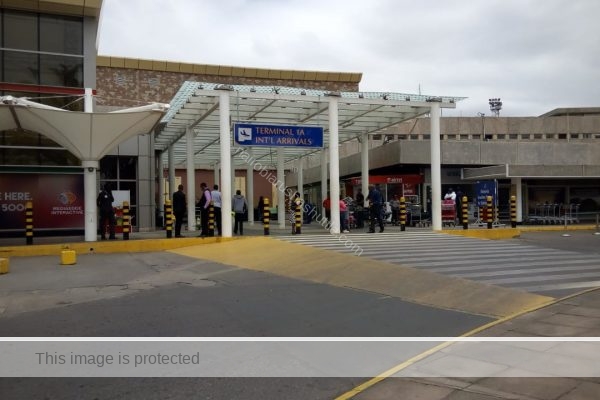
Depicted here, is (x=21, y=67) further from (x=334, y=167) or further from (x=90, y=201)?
(x=334, y=167)

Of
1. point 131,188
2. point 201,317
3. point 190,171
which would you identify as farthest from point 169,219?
point 201,317

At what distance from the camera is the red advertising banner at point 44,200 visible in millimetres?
20469

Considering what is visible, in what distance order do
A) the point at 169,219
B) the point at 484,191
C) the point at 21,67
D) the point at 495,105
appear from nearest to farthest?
the point at 169,219
the point at 21,67
the point at 484,191
the point at 495,105

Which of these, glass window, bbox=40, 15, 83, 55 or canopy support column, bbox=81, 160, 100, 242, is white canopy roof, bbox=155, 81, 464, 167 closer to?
canopy support column, bbox=81, 160, 100, 242

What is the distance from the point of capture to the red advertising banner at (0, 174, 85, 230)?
20.5 m

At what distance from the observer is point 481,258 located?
13039mm

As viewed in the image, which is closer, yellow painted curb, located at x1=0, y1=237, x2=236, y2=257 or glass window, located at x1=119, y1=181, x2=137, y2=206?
yellow painted curb, located at x1=0, y1=237, x2=236, y2=257

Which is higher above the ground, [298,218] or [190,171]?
[190,171]

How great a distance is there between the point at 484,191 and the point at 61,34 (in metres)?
19.3

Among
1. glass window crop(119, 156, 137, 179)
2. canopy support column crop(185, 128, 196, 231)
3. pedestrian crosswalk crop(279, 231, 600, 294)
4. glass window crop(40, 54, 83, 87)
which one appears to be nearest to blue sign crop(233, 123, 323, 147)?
pedestrian crosswalk crop(279, 231, 600, 294)

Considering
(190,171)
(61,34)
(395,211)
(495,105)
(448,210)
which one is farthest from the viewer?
(495,105)

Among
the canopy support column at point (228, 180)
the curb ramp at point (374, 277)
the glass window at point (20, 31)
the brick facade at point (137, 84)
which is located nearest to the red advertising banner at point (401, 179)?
the canopy support column at point (228, 180)
